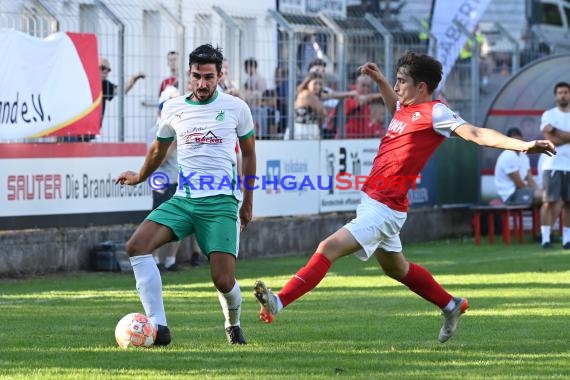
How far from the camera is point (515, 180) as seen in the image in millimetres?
23406

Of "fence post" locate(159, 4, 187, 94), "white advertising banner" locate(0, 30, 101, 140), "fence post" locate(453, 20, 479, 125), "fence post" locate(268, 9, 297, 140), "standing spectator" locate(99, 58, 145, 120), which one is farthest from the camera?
"fence post" locate(453, 20, 479, 125)

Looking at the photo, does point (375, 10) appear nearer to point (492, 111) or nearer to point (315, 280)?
point (492, 111)

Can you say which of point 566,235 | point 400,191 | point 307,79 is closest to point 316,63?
point 307,79

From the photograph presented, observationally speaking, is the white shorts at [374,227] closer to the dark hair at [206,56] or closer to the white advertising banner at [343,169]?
the dark hair at [206,56]

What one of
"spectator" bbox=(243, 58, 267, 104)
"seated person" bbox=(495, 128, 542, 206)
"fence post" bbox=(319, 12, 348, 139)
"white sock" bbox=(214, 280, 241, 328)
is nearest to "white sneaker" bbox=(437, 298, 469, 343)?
"white sock" bbox=(214, 280, 241, 328)

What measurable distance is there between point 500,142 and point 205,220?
2.10m

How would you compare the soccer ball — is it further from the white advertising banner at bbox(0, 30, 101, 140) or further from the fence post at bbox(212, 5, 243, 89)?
the fence post at bbox(212, 5, 243, 89)

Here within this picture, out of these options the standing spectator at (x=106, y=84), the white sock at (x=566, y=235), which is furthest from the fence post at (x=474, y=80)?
the standing spectator at (x=106, y=84)

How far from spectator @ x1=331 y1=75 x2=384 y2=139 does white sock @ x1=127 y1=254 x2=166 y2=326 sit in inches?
483

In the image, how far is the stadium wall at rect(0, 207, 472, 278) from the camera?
16.9 m

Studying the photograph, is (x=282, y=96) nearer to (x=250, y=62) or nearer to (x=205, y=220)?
(x=250, y=62)

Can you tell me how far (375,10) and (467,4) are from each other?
51.1 feet

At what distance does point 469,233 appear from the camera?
25141mm

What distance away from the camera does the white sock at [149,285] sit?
32.9ft
